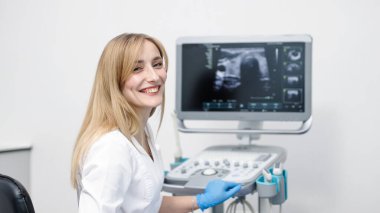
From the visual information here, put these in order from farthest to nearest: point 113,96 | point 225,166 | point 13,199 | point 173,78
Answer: point 173,78 → point 225,166 → point 113,96 → point 13,199

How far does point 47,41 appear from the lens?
271cm

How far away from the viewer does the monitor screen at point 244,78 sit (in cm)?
186

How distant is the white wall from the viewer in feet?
7.39

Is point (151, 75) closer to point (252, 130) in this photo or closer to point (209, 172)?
point (209, 172)

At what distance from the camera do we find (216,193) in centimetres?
143

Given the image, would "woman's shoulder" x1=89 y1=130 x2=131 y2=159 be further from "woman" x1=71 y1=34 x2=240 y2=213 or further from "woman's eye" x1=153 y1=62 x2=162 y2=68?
"woman's eye" x1=153 y1=62 x2=162 y2=68

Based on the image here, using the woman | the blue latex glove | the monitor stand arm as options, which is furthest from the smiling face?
the monitor stand arm

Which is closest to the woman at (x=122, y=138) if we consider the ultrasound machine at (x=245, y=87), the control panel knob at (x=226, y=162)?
the control panel knob at (x=226, y=162)

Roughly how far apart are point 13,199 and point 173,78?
1.68 meters

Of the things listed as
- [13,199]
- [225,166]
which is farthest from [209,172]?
[13,199]

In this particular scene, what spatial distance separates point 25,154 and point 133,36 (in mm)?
1631

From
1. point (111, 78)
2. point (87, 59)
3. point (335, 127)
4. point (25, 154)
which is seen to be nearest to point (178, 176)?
point (111, 78)

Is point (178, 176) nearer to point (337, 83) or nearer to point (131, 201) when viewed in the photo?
point (131, 201)

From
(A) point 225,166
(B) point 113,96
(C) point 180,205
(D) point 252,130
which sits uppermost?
(B) point 113,96
